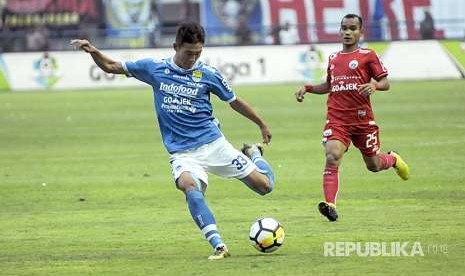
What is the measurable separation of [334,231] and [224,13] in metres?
40.0

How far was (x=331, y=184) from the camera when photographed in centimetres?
1302

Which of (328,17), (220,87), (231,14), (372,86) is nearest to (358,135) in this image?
(372,86)

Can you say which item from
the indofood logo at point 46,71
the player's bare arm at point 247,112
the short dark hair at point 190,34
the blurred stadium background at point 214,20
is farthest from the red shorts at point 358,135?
the blurred stadium background at point 214,20

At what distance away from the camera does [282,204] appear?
578 inches

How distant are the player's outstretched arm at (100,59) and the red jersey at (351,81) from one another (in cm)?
334

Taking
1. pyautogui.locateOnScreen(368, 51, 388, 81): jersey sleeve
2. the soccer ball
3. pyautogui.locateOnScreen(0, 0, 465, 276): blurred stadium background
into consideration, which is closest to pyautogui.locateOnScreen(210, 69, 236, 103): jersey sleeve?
the soccer ball

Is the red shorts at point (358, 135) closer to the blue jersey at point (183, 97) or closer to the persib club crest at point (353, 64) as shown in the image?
the persib club crest at point (353, 64)

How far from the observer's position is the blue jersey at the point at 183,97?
1083 cm

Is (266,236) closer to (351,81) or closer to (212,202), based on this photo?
(351,81)

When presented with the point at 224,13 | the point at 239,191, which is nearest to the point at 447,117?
the point at 239,191

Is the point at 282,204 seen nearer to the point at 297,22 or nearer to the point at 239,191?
the point at 239,191

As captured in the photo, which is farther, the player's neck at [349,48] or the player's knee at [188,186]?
the player's neck at [349,48]

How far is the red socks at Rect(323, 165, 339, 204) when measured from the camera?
12984 millimetres

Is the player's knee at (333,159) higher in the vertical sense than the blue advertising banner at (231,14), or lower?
higher
